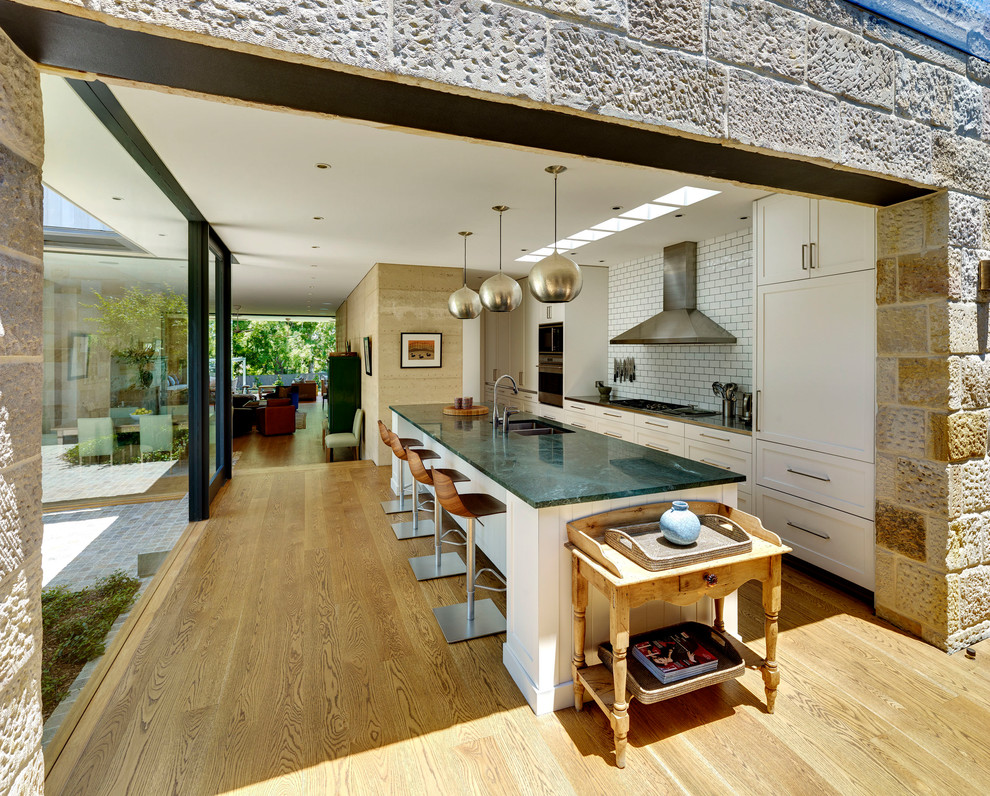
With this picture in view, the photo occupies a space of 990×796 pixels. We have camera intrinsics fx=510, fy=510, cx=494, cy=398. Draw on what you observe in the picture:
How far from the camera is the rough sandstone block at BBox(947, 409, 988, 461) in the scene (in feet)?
7.50

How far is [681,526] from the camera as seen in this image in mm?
1859

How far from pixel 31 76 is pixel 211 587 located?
2.83 metres

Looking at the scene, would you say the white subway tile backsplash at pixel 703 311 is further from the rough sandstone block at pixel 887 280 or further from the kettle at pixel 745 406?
the rough sandstone block at pixel 887 280

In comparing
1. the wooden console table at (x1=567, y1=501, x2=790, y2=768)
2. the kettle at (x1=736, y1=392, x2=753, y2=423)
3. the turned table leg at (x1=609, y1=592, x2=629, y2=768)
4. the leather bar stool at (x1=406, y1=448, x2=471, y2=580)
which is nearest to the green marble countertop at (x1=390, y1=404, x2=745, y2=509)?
the wooden console table at (x1=567, y1=501, x2=790, y2=768)

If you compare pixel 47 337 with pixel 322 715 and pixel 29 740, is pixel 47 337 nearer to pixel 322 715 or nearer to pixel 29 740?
pixel 29 740

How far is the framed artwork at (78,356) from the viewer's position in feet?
6.20

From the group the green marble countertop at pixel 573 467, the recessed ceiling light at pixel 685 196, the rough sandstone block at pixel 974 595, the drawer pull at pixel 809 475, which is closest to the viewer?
the green marble countertop at pixel 573 467

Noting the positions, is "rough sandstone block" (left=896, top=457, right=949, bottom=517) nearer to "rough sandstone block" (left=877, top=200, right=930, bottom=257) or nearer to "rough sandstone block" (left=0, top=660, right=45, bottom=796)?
"rough sandstone block" (left=877, top=200, right=930, bottom=257)

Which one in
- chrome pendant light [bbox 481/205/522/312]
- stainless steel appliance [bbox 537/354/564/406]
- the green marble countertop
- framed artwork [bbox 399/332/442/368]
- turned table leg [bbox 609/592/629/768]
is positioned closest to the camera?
turned table leg [bbox 609/592/629/768]

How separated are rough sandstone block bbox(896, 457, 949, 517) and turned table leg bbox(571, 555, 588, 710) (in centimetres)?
172

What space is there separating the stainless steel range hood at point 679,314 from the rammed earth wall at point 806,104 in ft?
7.53

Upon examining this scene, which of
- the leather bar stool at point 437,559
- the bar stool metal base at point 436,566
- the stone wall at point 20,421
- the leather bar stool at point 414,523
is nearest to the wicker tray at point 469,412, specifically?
the leather bar stool at point 414,523

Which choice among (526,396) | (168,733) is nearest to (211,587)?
(168,733)

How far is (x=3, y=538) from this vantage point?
1.04 m
